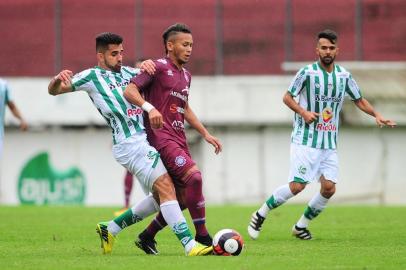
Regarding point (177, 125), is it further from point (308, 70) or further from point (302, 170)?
point (308, 70)

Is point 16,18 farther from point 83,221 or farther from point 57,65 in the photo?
point 83,221

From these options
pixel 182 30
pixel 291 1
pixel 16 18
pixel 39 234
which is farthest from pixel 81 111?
pixel 182 30

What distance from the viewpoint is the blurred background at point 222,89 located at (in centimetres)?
2491

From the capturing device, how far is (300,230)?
12.0 metres

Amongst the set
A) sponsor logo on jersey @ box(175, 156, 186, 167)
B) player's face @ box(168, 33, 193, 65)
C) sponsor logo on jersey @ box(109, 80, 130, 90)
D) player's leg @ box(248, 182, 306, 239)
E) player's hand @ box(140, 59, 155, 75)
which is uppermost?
player's face @ box(168, 33, 193, 65)

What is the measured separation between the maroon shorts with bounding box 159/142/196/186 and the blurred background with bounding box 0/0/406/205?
15.2 metres

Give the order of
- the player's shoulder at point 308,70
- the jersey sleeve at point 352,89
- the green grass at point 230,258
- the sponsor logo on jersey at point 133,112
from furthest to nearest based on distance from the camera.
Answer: the jersey sleeve at point 352,89 < the player's shoulder at point 308,70 < the sponsor logo on jersey at point 133,112 < the green grass at point 230,258

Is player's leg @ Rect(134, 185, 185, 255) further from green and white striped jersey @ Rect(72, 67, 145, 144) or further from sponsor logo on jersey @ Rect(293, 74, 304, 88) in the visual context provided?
sponsor logo on jersey @ Rect(293, 74, 304, 88)

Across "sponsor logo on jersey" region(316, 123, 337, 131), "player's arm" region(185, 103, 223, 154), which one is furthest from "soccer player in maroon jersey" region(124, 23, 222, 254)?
"sponsor logo on jersey" region(316, 123, 337, 131)

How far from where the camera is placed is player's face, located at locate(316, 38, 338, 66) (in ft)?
39.6

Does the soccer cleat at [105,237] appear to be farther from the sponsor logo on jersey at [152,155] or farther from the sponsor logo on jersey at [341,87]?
the sponsor logo on jersey at [341,87]

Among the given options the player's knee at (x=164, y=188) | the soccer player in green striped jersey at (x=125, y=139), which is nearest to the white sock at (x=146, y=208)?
the soccer player in green striped jersey at (x=125, y=139)

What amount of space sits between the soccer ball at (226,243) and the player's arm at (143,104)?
1132 mm

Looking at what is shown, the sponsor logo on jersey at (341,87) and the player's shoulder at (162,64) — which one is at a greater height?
the player's shoulder at (162,64)
